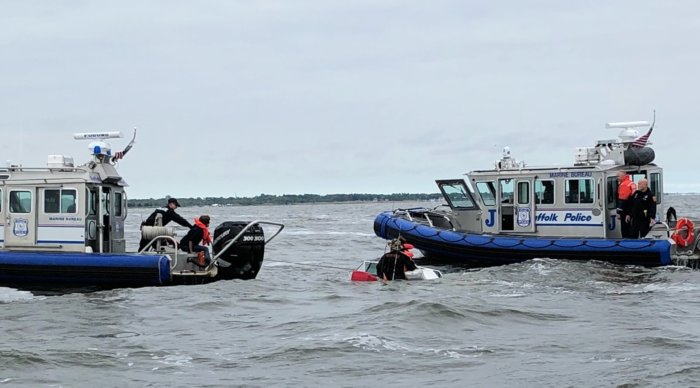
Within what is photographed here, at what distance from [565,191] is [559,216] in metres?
0.51

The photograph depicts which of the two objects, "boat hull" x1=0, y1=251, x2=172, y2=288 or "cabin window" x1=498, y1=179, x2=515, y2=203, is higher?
"cabin window" x1=498, y1=179, x2=515, y2=203

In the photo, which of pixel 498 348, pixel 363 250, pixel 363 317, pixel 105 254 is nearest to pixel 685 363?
pixel 498 348

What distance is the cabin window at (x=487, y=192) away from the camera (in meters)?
19.7

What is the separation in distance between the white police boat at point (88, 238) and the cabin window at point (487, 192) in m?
5.67

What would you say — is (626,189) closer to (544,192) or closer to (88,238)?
(544,192)

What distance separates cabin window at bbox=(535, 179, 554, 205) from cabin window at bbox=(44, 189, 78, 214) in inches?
353

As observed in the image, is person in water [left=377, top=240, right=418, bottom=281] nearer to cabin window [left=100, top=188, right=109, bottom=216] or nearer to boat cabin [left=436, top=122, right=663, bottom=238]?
boat cabin [left=436, top=122, right=663, bottom=238]

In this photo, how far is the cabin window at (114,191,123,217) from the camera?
53.1 ft

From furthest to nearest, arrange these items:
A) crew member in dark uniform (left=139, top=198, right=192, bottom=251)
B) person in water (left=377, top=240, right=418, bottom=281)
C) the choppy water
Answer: person in water (left=377, top=240, right=418, bottom=281) → crew member in dark uniform (left=139, top=198, right=192, bottom=251) → the choppy water

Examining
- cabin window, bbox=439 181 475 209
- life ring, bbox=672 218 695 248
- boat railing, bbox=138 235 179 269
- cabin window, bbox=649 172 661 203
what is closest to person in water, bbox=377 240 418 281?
boat railing, bbox=138 235 179 269

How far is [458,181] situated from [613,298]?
6714mm

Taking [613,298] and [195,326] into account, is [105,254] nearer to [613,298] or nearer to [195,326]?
[195,326]

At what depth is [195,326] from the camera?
11820 millimetres

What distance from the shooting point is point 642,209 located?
17703 mm
